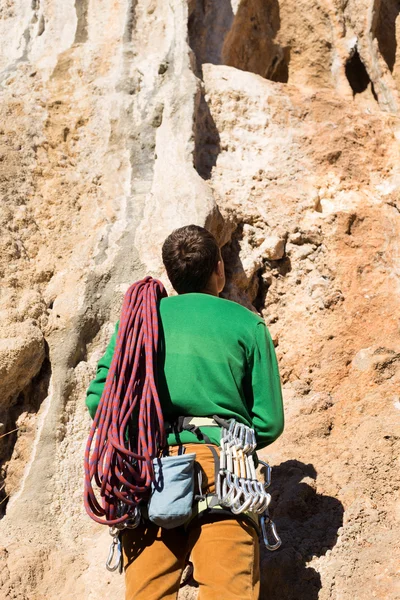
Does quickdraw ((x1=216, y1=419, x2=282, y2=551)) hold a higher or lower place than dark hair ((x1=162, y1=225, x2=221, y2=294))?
lower

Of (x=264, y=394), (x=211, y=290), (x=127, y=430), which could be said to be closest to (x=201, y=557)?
(x=127, y=430)

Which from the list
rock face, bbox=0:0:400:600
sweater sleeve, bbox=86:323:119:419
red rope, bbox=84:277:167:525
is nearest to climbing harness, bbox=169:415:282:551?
red rope, bbox=84:277:167:525

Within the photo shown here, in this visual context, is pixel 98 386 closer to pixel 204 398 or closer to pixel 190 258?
pixel 204 398

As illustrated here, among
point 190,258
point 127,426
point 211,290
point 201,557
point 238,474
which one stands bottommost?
point 201,557

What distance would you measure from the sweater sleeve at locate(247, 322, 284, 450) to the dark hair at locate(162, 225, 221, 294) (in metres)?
0.32

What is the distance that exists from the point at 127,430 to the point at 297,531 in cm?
135

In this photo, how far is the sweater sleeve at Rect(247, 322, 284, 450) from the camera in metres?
2.88

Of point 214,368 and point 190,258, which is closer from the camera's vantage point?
point 214,368

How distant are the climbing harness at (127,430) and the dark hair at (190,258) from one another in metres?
0.17

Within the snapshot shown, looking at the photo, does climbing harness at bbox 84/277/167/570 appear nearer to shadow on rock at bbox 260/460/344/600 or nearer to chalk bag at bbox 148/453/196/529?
chalk bag at bbox 148/453/196/529

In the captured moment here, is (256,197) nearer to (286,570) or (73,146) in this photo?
(73,146)

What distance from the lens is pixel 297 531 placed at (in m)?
3.73

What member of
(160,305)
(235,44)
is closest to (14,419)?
(160,305)

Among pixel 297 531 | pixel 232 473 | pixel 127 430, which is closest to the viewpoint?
pixel 232 473
